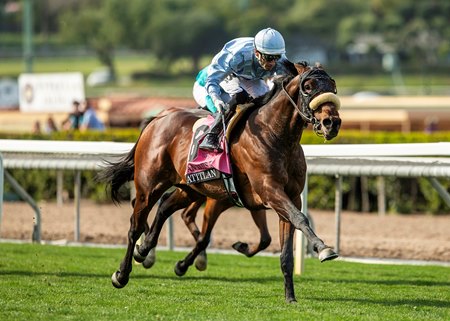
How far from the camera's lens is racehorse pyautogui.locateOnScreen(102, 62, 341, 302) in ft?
23.9

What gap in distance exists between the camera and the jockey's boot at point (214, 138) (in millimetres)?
7922

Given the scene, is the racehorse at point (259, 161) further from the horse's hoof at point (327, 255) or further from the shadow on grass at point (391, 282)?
the shadow on grass at point (391, 282)

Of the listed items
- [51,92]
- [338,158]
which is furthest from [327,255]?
[51,92]

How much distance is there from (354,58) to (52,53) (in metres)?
23.7

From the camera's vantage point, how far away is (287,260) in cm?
742

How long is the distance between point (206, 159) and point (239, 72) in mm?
737

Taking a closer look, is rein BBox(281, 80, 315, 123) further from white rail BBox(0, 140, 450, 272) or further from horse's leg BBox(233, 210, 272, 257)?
white rail BBox(0, 140, 450, 272)

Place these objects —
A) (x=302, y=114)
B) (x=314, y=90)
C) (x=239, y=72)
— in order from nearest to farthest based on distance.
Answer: (x=314, y=90) → (x=302, y=114) → (x=239, y=72)

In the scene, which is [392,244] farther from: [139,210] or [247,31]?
[247,31]

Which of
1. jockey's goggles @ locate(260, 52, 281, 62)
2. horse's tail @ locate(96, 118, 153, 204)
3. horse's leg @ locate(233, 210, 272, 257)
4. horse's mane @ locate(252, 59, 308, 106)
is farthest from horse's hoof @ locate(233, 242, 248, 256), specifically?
jockey's goggles @ locate(260, 52, 281, 62)

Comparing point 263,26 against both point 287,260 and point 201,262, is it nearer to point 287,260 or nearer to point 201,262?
point 201,262

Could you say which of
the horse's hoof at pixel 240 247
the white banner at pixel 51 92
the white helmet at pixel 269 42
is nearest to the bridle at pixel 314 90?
the white helmet at pixel 269 42

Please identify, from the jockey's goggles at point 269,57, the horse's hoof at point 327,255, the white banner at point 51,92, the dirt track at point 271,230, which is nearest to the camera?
the horse's hoof at point 327,255

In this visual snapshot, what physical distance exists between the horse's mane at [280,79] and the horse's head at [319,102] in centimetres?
24
